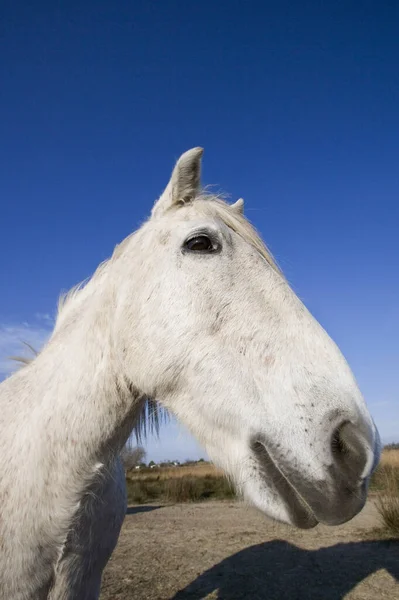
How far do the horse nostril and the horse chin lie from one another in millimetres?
211

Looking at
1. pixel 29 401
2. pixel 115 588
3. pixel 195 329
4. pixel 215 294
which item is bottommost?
pixel 115 588

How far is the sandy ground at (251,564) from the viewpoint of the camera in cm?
529

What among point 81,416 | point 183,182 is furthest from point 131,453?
point 183,182

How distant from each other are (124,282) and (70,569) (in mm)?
1582

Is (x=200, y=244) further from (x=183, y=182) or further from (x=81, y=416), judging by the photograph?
(x=81, y=416)

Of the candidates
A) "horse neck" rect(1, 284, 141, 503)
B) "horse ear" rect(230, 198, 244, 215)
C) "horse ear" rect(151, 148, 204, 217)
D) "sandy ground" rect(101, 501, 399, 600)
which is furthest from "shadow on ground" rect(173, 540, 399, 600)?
"horse ear" rect(151, 148, 204, 217)

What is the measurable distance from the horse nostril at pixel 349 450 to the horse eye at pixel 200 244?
101cm

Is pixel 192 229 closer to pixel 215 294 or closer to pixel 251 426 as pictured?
pixel 215 294

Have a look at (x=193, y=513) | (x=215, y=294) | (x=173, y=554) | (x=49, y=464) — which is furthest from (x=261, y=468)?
(x=193, y=513)

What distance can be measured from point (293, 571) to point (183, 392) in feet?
18.6

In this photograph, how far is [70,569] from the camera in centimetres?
224

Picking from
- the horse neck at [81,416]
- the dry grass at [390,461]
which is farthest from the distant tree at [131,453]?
the dry grass at [390,461]

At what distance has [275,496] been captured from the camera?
1584 millimetres

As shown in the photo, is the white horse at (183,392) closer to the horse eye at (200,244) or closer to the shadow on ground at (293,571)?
the horse eye at (200,244)
